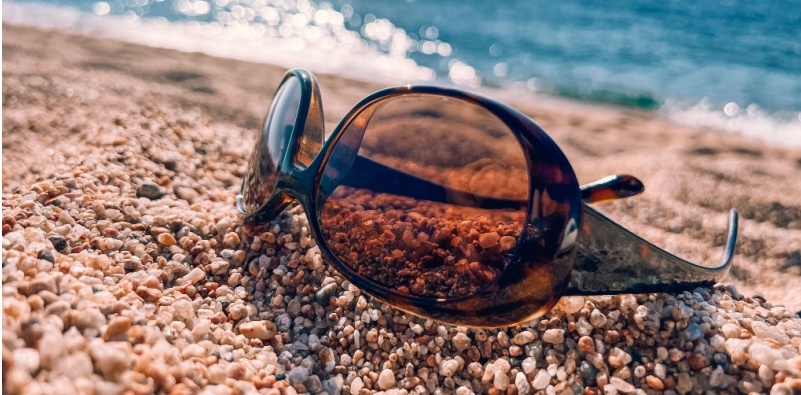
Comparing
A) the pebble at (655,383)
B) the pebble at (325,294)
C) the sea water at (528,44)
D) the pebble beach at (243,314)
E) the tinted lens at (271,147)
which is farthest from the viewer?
the sea water at (528,44)

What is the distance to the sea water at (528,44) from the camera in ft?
22.9

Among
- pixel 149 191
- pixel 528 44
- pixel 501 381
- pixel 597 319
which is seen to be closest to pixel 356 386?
pixel 501 381

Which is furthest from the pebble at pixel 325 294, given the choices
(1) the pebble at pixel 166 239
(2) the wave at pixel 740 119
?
(2) the wave at pixel 740 119

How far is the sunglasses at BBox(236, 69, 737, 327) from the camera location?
1.27 metres

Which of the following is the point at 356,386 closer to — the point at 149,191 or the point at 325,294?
the point at 325,294

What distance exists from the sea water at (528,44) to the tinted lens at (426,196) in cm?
511

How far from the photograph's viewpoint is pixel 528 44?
31.3 feet

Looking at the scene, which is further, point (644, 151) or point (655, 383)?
point (644, 151)

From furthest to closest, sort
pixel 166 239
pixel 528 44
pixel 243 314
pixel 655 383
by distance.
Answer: pixel 528 44 < pixel 166 239 < pixel 243 314 < pixel 655 383

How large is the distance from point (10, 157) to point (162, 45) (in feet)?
17.4

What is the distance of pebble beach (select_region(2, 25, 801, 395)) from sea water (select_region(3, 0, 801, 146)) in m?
4.78

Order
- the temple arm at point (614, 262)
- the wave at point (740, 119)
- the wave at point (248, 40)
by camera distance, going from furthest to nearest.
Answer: the wave at point (248, 40), the wave at point (740, 119), the temple arm at point (614, 262)

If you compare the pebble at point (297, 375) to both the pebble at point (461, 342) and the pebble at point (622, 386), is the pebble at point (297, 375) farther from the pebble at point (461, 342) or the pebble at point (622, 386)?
the pebble at point (622, 386)

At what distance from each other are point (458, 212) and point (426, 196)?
0.40ft
